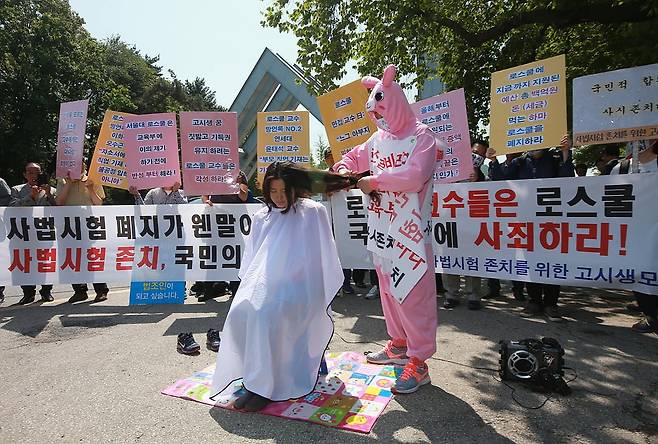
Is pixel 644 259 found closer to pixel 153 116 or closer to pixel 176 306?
pixel 176 306

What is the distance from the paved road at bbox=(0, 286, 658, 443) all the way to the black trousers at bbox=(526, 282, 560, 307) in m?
0.30

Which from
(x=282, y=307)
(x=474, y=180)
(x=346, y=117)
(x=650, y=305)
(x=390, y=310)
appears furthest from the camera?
(x=346, y=117)

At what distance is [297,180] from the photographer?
3.25 meters

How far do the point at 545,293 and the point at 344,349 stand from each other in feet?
8.36

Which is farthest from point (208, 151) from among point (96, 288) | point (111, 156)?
point (96, 288)

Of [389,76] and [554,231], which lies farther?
[554,231]

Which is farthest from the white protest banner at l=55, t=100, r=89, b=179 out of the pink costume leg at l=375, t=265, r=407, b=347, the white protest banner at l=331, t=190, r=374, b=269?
Answer: the pink costume leg at l=375, t=265, r=407, b=347

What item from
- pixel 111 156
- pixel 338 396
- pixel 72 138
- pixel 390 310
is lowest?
pixel 338 396

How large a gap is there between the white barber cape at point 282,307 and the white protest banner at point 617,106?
115 inches

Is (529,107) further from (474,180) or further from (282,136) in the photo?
(282,136)

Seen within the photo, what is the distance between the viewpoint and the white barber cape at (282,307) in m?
2.91

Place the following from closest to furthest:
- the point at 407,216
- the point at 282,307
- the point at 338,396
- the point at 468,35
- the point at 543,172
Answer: the point at 282,307, the point at 338,396, the point at 407,216, the point at 543,172, the point at 468,35

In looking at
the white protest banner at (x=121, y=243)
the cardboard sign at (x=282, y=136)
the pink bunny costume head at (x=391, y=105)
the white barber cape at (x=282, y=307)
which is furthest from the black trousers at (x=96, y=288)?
the pink bunny costume head at (x=391, y=105)

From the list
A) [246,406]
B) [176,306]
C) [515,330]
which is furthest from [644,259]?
[176,306]
